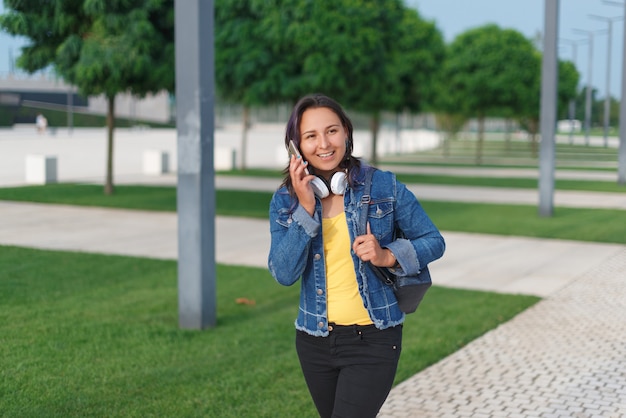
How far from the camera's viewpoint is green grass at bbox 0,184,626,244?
13828 millimetres

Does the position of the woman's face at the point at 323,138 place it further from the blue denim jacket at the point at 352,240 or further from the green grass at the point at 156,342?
the green grass at the point at 156,342

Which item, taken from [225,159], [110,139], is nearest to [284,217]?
[110,139]

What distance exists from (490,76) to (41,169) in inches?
875

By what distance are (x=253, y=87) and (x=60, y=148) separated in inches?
1022

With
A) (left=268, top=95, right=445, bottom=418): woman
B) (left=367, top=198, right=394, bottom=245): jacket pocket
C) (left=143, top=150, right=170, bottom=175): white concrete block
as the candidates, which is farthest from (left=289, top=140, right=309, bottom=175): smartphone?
(left=143, top=150, right=170, bottom=175): white concrete block

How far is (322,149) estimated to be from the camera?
117 inches

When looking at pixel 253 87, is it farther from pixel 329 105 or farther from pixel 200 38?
pixel 329 105

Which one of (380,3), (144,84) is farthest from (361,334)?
(380,3)

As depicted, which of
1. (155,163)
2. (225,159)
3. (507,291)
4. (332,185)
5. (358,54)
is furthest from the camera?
(225,159)

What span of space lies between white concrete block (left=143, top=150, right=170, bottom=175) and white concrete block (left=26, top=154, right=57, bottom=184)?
5.28 meters

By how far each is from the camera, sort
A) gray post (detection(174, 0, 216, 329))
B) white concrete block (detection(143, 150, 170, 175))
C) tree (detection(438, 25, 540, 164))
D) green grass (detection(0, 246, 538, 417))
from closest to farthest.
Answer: green grass (detection(0, 246, 538, 417)) < gray post (detection(174, 0, 216, 329)) < white concrete block (detection(143, 150, 170, 175)) < tree (detection(438, 25, 540, 164))

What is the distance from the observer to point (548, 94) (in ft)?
50.1

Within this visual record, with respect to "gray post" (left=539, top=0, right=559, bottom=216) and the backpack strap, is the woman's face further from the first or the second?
"gray post" (left=539, top=0, right=559, bottom=216)

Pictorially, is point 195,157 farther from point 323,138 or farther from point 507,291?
point 323,138
